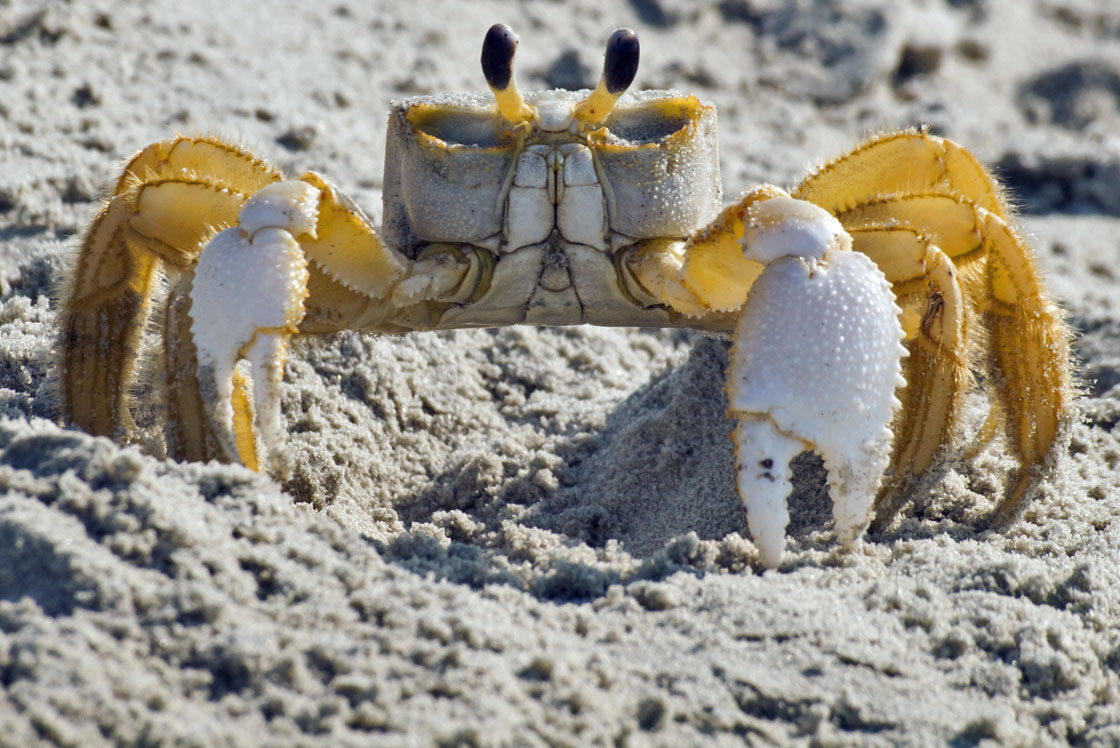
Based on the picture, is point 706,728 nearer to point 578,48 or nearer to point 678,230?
point 678,230

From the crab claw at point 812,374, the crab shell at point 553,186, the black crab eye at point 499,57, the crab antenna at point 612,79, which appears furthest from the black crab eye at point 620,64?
the crab claw at point 812,374

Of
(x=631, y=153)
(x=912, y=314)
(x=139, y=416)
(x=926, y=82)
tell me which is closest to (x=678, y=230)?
(x=631, y=153)

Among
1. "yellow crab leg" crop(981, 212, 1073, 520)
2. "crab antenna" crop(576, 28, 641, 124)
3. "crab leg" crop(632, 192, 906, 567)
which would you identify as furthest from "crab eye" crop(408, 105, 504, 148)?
"yellow crab leg" crop(981, 212, 1073, 520)

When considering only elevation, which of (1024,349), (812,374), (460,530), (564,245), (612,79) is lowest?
(460,530)

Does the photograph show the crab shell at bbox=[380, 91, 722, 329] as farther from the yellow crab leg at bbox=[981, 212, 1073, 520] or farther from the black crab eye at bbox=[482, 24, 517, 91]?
the yellow crab leg at bbox=[981, 212, 1073, 520]

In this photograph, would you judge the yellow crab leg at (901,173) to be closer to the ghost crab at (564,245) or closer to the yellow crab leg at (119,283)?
the ghost crab at (564,245)

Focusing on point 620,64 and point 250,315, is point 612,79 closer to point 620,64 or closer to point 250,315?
point 620,64

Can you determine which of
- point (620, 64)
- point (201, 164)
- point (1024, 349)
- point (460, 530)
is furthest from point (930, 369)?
point (201, 164)
